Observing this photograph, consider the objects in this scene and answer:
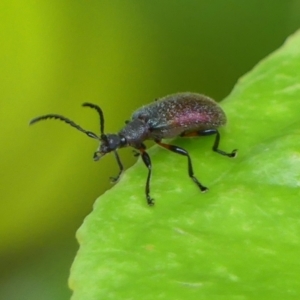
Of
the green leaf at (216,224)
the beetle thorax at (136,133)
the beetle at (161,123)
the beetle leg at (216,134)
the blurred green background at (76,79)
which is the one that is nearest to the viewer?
the green leaf at (216,224)

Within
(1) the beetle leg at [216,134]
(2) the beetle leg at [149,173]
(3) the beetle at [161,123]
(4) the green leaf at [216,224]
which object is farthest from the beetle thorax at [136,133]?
(4) the green leaf at [216,224]

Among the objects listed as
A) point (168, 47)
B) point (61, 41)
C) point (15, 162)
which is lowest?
point (15, 162)

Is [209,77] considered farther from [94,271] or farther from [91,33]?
[94,271]

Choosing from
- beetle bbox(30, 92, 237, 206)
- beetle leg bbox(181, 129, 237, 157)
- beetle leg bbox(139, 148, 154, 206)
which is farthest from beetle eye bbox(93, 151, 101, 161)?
beetle leg bbox(139, 148, 154, 206)

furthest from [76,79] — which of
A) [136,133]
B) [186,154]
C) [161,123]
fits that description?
[186,154]

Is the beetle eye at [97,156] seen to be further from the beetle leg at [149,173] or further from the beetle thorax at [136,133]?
the beetle leg at [149,173]

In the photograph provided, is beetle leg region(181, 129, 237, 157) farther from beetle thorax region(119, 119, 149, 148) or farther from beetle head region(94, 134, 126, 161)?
beetle head region(94, 134, 126, 161)

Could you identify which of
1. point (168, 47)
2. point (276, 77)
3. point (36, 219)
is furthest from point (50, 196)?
point (276, 77)
